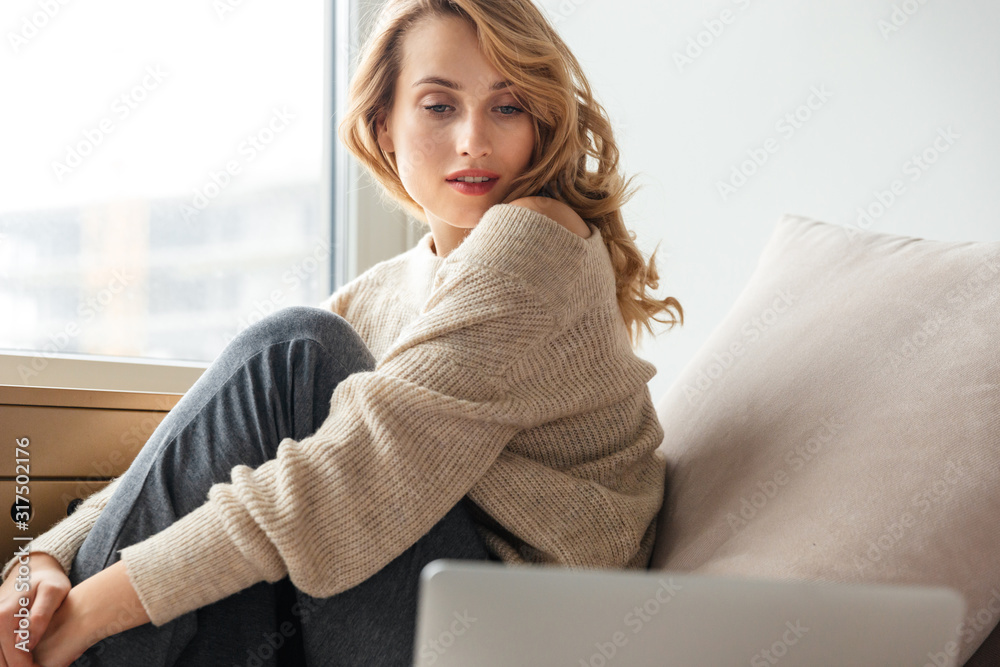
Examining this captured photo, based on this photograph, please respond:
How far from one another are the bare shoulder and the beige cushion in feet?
0.80

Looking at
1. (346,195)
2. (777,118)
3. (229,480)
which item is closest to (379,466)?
(229,480)

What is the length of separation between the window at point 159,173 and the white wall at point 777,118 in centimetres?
68

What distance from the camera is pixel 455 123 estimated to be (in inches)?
43.4

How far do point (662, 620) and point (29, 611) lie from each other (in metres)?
0.58

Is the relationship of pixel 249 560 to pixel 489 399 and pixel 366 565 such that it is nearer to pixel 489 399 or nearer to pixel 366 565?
pixel 366 565

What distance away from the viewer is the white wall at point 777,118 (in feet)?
3.99

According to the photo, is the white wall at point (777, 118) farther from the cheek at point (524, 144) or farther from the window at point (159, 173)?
the window at point (159, 173)

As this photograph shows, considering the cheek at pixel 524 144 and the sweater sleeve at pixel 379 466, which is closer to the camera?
the sweater sleeve at pixel 379 466

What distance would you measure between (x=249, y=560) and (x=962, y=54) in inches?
46.4

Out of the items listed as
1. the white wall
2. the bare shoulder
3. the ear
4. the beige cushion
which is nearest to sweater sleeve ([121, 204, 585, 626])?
the bare shoulder

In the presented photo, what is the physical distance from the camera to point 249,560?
723 millimetres

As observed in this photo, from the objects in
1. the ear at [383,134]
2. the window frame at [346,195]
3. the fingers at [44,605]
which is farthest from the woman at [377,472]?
the window frame at [346,195]

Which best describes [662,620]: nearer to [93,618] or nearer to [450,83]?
[93,618]

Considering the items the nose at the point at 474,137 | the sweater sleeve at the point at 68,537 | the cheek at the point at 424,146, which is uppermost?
the nose at the point at 474,137
